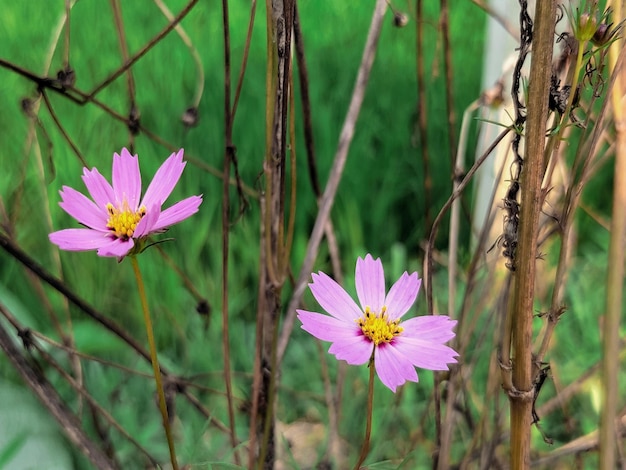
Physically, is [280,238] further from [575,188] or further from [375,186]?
[375,186]

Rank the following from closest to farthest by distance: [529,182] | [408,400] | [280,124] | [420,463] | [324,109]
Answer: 1. [529,182]
2. [280,124]
3. [420,463]
4. [408,400]
5. [324,109]

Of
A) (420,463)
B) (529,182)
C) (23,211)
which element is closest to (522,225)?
(529,182)

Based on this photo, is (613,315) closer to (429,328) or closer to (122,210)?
(429,328)

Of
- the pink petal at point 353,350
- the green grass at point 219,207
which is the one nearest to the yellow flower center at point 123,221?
the pink petal at point 353,350

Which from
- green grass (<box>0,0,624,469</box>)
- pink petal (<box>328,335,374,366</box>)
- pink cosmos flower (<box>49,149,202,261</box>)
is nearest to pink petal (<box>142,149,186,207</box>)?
pink cosmos flower (<box>49,149,202,261</box>)

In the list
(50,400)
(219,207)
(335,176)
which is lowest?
(50,400)

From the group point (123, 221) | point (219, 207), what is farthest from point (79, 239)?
point (219, 207)
